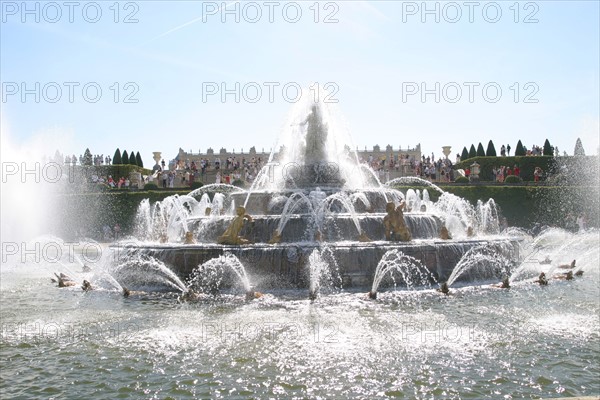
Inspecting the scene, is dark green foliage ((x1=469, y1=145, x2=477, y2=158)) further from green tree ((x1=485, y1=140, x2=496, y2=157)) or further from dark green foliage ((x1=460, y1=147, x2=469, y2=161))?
green tree ((x1=485, y1=140, x2=496, y2=157))

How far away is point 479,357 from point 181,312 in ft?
15.3

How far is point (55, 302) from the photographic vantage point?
32.4 ft

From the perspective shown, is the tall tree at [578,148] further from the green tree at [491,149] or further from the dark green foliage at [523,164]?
the green tree at [491,149]

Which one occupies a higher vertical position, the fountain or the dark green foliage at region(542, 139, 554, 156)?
the dark green foliage at region(542, 139, 554, 156)

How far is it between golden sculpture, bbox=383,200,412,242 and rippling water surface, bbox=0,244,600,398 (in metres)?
2.60

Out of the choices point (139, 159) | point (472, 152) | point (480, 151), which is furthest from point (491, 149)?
point (139, 159)

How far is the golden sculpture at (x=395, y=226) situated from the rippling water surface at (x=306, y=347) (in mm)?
A: 2600

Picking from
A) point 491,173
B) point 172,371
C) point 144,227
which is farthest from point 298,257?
point 491,173

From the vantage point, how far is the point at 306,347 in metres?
6.34

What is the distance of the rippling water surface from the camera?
5.17 meters

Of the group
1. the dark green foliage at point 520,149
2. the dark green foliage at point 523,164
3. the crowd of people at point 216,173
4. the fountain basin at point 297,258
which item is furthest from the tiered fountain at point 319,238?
the dark green foliage at point 520,149

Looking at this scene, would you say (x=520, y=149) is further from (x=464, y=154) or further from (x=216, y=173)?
(x=216, y=173)

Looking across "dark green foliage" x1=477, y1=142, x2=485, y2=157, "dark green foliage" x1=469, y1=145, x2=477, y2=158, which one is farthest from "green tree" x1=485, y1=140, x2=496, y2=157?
"dark green foliage" x1=469, y1=145, x2=477, y2=158

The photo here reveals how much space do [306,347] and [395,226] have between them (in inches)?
255
